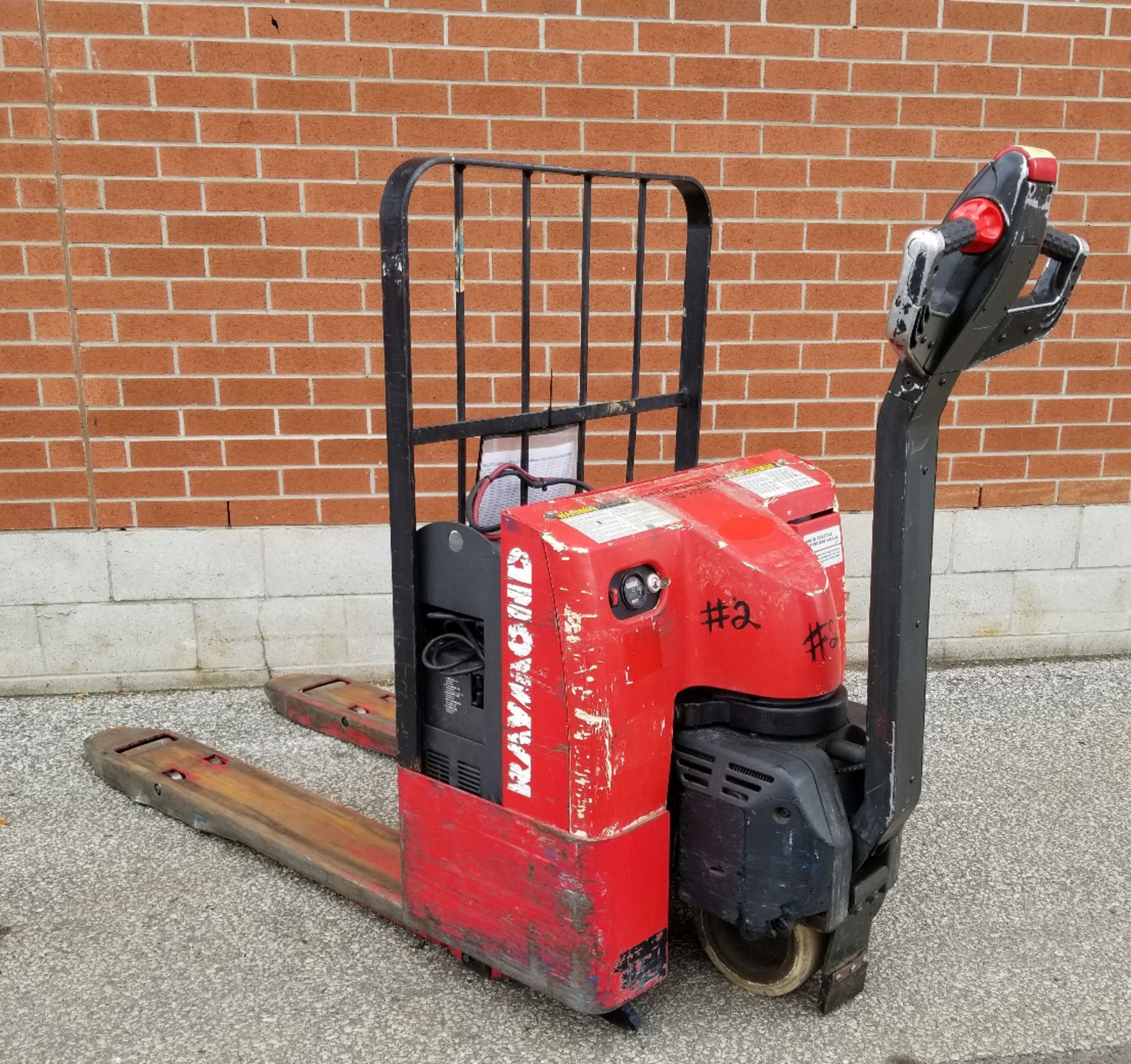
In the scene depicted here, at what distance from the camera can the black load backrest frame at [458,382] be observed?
2.37 metres

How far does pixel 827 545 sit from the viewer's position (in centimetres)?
280

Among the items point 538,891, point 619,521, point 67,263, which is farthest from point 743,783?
point 67,263

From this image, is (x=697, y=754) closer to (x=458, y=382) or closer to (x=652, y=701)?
(x=652, y=701)

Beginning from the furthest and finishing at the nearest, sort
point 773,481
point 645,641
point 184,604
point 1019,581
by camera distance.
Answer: point 1019,581 → point 184,604 → point 773,481 → point 645,641

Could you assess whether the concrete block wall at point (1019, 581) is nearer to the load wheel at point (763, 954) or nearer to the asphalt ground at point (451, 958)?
the asphalt ground at point (451, 958)

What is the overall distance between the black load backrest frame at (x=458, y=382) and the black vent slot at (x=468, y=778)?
0.42 feet

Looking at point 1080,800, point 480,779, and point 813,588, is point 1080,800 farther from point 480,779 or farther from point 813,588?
point 480,779

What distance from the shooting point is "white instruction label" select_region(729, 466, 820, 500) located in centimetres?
273

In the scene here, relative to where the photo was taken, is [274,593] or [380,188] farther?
[274,593]

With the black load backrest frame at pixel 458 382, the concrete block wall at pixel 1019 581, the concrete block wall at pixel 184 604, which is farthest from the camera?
the concrete block wall at pixel 1019 581

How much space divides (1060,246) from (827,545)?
3.23 ft

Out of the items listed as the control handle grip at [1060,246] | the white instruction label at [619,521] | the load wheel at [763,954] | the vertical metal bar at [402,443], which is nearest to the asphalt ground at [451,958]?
the load wheel at [763,954]

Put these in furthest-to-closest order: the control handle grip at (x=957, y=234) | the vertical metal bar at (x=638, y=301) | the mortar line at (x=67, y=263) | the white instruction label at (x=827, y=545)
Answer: the mortar line at (x=67, y=263)
the vertical metal bar at (x=638, y=301)
the white instruction label at (x=827, y=545)
the control handle grip at (x=957, y=234)

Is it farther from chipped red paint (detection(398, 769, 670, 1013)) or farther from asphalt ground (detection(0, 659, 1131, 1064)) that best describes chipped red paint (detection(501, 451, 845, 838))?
asphalt ground (detection(0, 659, 1131, 1064))
